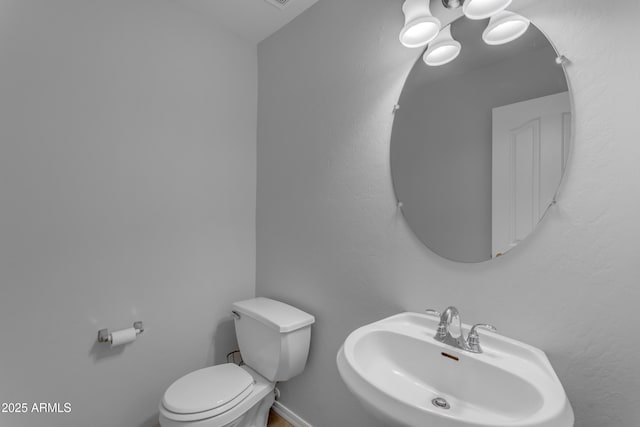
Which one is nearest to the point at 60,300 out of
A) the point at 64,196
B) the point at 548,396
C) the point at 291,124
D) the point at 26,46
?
the point at 64,196

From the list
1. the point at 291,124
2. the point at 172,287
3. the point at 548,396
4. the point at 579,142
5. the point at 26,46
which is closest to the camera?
the point at 548,396

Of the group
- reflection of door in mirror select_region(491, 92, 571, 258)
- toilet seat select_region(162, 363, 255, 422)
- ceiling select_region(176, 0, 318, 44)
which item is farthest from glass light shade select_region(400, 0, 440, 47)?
toilet seat select_region(162, 363, 255, 422)

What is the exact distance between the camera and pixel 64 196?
1318mm

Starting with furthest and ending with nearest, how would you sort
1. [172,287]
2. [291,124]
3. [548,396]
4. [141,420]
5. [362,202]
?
[291,124], [172,287], [141,420], [362,202], [548,396]

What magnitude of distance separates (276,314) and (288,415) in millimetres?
694

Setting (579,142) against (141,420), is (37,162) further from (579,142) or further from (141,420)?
(579,142)

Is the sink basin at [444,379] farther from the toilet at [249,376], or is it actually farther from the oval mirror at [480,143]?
the toilet at [249,376]

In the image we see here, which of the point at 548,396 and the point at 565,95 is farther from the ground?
the point at 565,95

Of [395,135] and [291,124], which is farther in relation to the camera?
[291,124]

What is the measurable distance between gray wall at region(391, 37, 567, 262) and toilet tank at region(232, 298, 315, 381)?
790 millimetres

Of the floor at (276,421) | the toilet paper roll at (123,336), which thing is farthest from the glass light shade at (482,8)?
the floor at (276,421)

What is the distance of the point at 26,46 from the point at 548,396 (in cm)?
221

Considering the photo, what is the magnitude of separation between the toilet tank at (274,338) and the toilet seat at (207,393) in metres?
0.11

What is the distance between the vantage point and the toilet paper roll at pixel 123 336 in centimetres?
138
